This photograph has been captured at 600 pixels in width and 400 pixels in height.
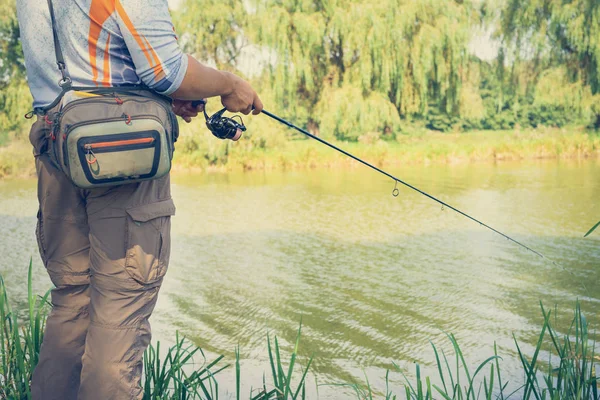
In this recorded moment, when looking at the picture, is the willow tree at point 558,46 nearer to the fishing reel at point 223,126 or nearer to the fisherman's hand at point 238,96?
the fishing reel at point 223,126

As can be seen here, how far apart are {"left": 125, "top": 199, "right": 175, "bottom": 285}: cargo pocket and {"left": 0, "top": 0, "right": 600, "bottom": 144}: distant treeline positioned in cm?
1157

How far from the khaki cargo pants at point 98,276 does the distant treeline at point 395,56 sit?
11.5 meters

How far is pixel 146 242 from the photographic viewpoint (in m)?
1.74

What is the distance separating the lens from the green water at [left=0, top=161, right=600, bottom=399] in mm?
3309

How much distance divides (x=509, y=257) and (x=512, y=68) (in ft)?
34.8

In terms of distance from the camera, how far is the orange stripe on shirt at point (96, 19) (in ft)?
5.29

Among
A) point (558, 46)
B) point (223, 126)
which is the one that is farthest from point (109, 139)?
point (558, 46)

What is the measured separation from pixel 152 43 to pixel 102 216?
433mm

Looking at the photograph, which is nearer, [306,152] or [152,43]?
[152,43]

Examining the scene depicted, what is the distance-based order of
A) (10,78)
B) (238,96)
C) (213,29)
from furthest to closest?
(213,29) → (10,78) → (238,96)

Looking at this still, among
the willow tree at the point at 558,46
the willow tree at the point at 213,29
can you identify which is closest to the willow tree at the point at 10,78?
the willow tree at the point at 213,29

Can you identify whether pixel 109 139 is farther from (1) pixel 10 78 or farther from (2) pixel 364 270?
(1) pixel 10 78

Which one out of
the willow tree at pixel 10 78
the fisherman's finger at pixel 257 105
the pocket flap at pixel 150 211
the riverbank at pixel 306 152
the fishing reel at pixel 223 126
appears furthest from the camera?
the willow tree at pixel 10 78

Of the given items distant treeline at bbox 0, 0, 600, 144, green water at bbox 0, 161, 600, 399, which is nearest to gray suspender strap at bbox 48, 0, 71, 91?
green water at bbox 0, 161, 600, 399
